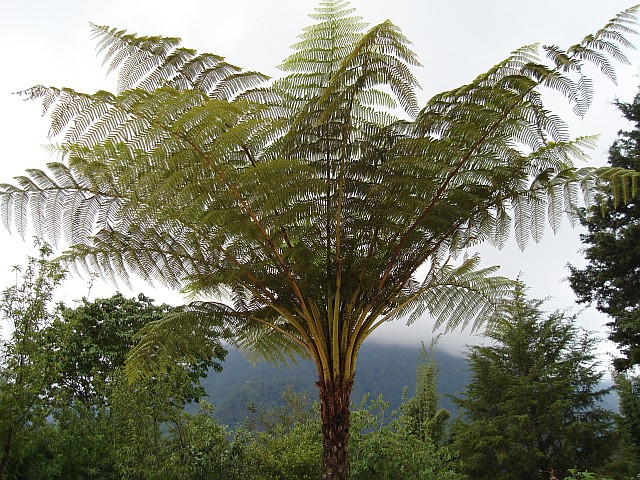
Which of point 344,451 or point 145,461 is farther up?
point 344,451

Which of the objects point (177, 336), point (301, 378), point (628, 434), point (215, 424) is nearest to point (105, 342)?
point (215, 424)

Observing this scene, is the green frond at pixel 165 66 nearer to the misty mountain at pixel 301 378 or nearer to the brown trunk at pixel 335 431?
the brown trunk at pixel 335 431

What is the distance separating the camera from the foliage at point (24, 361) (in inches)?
156

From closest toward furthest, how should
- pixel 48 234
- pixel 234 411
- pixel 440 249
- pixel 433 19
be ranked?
pixel 48 234, pixel 440 249, pixel 433 19, pixel 234 411

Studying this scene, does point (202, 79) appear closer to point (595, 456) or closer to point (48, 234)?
point (48, 234)

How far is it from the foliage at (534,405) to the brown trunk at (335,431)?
518 centimetres

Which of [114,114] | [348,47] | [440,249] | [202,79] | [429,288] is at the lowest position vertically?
[429,288]

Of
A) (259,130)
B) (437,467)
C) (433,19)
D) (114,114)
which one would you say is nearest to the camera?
(114,114)

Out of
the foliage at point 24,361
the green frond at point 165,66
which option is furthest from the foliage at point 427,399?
the green frond at point 165,66

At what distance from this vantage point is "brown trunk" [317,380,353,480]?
2627 millimetres

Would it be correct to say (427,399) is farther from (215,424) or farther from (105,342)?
(105,342)

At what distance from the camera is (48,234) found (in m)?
2.56

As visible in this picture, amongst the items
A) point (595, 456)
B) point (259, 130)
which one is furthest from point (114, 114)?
point (595, 456)

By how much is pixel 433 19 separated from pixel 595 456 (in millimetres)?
7717
